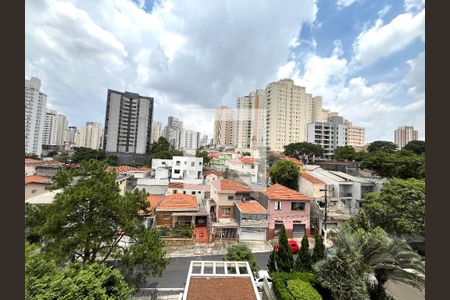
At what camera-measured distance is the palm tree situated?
19.1ft

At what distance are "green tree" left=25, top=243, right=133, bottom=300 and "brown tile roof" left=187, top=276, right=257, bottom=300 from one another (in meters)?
1.74

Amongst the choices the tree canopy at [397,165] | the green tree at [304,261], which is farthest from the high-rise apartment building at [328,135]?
the green tree at [304,261]

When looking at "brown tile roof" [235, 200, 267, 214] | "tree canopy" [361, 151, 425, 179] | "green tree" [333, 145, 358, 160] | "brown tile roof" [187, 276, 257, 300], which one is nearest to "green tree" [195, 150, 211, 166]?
"brown tile roof" [235, 200, 267, 214]

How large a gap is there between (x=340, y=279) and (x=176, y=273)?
6537 millimetres

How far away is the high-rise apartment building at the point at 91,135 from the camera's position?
189ft

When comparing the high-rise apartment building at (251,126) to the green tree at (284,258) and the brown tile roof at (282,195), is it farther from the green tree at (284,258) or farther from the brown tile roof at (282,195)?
the green tree at (284,258)

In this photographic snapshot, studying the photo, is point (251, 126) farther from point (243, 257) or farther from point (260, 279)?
point (260, 279)

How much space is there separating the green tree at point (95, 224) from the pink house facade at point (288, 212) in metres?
7.86

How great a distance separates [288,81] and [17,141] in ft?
170

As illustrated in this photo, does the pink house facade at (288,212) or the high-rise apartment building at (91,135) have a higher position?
the high-rise apartment building at (91,135)

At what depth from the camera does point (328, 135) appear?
4853 cm

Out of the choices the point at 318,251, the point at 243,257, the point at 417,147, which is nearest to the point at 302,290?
the point at 318,251

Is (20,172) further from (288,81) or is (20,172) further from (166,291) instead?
(288,81)

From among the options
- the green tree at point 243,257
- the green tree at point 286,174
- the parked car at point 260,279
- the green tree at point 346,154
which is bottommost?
the parked car at point 260,279
